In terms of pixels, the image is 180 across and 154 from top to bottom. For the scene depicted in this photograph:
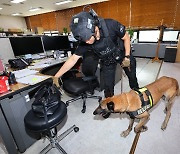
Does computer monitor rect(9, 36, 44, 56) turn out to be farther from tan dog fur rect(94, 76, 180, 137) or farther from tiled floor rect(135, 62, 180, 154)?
tiled floor rect(135, 62, 180, 154)

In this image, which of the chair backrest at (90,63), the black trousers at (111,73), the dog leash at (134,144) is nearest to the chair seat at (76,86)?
the chair backrest at (90,63)

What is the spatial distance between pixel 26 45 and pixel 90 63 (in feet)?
4.29

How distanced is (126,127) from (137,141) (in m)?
0.25

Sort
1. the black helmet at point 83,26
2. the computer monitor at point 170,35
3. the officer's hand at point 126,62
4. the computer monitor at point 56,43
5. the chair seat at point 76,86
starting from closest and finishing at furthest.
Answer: the black helmet at point 83,26, the officer's hand at point 126,62, the chair seat at point 76,86, the computer monitor at point 56,43, the computer monitor at point 170,35

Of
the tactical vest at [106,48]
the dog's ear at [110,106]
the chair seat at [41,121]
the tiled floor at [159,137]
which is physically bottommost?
the tiled floor at [159,137]

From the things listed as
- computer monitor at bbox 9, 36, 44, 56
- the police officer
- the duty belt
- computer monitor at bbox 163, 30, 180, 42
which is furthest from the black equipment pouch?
computer monitor at bbox 163, 30, 180, 42

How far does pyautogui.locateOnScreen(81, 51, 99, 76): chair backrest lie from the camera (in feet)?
6.40

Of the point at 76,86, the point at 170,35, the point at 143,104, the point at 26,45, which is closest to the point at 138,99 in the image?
the point at 143,104

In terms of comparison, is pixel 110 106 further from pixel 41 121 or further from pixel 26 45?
pixel 26 45

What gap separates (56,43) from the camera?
9.43 feet

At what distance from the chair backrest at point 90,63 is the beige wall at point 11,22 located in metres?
9.72

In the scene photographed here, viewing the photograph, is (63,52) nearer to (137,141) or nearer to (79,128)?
(79,128)

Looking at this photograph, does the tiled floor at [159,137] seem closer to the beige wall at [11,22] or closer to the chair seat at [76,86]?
the chair seat at [76,86]

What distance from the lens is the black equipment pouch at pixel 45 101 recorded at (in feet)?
3.62
